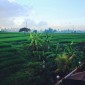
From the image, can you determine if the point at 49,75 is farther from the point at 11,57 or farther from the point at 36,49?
the point at 36,49

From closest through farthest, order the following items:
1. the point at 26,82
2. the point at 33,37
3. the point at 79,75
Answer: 1. the point at 79,75
2. the point at 26,82
3. the point at 33,37

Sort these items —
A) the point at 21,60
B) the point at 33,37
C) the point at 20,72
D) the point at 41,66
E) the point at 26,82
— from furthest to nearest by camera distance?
the point at 33,37, the point at 21,60, the point at 41,66, the point at 20,72, the point at 26,82

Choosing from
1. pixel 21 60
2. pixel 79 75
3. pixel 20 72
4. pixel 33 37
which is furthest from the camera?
pixel 33 37

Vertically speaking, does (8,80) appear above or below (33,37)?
below

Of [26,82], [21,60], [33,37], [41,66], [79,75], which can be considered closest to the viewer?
[79,75]

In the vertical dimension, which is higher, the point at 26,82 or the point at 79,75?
the point at 79,75

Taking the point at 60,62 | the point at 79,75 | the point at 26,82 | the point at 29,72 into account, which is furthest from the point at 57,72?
the point at 79,75

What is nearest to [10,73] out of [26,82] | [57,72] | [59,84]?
[26,82]

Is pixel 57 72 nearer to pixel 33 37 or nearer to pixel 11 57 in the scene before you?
pixel 11 57

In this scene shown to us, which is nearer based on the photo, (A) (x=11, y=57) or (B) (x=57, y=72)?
(B) (x=57, y=72)
